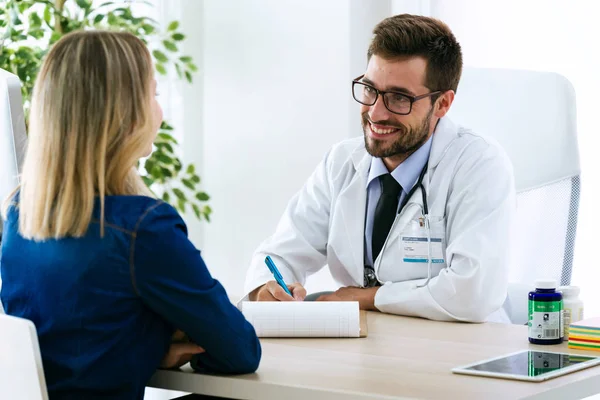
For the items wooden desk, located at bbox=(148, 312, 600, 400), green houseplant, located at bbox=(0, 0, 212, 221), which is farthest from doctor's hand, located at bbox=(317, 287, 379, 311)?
green houseplant, located at bbox=(0, 0, 212, 221)

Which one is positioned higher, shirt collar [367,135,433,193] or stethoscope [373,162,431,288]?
shirt collar [367,135,433,193]

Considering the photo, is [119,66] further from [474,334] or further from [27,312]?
[474,334]

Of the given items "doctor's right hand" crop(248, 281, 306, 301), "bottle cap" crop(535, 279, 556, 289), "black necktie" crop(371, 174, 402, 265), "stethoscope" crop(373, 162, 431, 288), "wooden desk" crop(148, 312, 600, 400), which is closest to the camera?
"wooden desk" crop(148, 312, 600, 400)

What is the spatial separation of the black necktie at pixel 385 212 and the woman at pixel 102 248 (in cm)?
84

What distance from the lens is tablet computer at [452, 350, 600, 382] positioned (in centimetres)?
154

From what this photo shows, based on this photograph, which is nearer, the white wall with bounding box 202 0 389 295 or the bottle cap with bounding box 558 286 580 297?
the bottle cap with bounding box 558 286 580 297

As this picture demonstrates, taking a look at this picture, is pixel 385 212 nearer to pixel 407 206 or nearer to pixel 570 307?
pixel 407 206

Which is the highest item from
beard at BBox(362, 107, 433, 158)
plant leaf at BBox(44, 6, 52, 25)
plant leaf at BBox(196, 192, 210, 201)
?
plant leaf at BBox(44, 6, 52, 25)

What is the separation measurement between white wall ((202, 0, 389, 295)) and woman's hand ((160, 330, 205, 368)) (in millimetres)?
2189

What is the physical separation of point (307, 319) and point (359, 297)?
35cm

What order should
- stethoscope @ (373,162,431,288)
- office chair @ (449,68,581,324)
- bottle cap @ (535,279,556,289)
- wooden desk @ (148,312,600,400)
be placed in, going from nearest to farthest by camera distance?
wooden desk @ (148,312,600,400) < bottle cap @ (535,279,556,289) < stethoscope @ (373,162,431,288) < office chair @ (449,68,581,324)

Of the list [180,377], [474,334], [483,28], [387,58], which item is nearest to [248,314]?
[180,377]

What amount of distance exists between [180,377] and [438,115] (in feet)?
3.82

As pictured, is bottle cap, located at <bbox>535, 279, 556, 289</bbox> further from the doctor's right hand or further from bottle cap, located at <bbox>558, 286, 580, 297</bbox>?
the doctor's right hand
